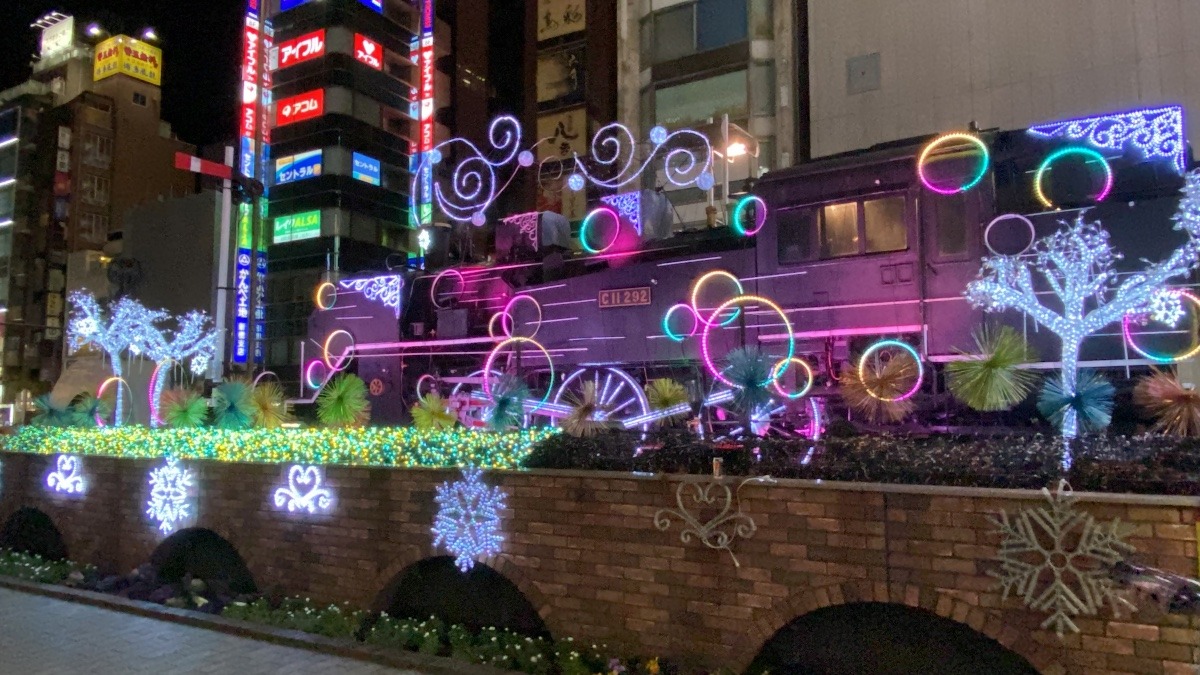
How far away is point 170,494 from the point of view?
366 inches

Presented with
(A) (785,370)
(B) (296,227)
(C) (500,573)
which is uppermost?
(B) (296,227)

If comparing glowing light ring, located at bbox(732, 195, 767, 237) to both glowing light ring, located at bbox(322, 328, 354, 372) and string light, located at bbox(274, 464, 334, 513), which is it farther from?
glowing light ring, located at bbox(322, 328, 354, 372)

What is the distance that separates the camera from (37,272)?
50406 millimetres

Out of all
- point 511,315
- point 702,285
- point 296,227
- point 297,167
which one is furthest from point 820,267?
point 297,167

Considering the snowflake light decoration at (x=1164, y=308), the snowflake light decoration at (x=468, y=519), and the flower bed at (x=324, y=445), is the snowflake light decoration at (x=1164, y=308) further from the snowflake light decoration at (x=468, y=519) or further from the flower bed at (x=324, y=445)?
the snowflake light decoration at (x=468, y=519)

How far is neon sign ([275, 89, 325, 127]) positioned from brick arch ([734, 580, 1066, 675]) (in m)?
41.9

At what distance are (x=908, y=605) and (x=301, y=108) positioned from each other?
144 feet

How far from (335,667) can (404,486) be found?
1603mm

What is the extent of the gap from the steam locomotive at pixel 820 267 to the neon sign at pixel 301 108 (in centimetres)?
3248

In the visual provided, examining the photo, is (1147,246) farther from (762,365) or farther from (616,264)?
(616,264)

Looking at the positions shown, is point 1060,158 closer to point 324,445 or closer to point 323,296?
point 324,445

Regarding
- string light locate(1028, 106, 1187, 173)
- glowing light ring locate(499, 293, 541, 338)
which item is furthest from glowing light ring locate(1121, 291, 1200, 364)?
glowing light ring locate(499, 293, 541, 338)

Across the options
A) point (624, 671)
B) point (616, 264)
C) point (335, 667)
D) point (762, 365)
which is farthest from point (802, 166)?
point (335, 667)

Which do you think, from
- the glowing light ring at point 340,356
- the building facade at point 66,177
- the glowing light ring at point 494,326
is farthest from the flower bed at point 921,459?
the building facade at point 66,177
